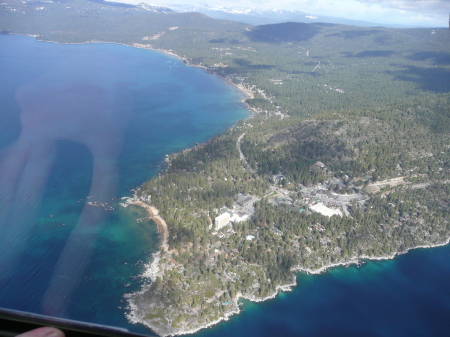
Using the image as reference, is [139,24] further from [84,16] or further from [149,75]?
[149,75]

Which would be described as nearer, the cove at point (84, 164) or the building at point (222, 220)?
the cove at point (84, 164)

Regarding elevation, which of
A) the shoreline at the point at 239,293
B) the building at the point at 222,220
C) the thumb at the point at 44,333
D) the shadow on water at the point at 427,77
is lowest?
the shoreline at the point at 239,293

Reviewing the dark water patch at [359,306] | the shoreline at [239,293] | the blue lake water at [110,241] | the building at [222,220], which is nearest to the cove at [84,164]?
the blue lake water at [110,241]

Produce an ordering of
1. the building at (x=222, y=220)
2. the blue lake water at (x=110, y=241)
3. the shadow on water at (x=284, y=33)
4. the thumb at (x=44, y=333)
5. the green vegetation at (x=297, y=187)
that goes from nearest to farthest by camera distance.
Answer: the thumb at (x=44, y=333) → the blue lake water at (x=110, y=241) → the green vegetation at (x=297, y=187) → the building at (x=222, y=220) → the shadow on water at (x=284, y=33)

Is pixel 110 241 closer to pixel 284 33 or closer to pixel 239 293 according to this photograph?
pixel 239 293

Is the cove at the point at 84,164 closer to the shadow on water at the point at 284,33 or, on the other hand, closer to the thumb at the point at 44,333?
the thumb at the point at 44,333

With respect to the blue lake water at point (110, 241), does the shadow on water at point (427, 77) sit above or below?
above
